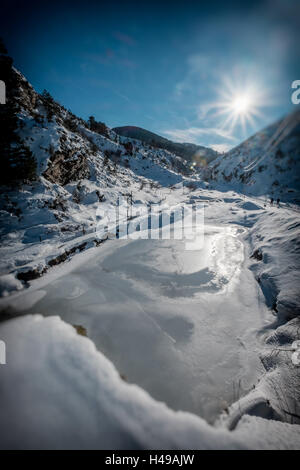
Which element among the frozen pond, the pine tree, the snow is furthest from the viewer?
the pine tree

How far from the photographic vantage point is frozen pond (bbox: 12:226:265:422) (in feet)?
14.6

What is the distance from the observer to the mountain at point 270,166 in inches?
212

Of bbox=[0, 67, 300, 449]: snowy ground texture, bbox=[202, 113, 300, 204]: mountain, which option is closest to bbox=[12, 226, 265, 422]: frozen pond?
bbox=[0, 67, 300, 449]: snowy ground texture

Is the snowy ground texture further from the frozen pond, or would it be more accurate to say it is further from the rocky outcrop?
the rocky outcrop

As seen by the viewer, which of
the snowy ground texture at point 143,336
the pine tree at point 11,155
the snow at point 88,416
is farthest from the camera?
the pine tree at point 11,155

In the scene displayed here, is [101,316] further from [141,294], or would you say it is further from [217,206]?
[217,206]

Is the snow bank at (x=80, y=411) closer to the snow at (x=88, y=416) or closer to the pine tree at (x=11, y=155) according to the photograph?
the snow at (x=88, y=416)

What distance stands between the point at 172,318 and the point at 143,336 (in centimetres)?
144

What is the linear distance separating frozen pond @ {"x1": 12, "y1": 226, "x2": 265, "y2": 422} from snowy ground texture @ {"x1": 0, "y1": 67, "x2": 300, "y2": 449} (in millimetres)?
42

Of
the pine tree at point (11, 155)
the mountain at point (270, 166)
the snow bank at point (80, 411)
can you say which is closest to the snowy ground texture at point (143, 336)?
the snow bank at point (80, 411)

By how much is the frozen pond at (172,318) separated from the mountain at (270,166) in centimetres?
662

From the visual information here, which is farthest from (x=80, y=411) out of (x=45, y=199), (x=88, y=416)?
(x=45, y=199)

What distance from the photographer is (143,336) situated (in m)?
5.70
